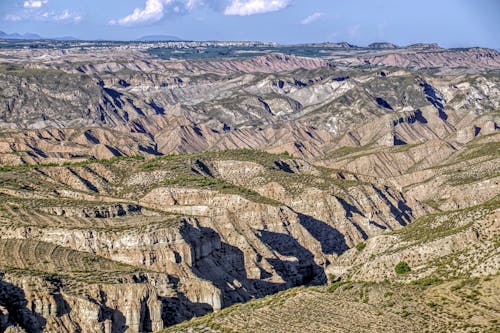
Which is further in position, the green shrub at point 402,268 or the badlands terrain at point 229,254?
the green shrub at point 402,268

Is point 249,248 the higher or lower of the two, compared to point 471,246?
lower

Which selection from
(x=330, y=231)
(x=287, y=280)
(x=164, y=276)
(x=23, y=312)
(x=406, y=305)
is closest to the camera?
(x=406, y=305)

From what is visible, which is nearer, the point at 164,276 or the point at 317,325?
the point at 317,325

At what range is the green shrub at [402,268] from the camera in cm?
9025

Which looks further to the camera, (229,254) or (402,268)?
(229,254)

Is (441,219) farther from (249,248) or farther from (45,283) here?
(45,283)

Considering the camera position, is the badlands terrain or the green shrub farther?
the green shrub

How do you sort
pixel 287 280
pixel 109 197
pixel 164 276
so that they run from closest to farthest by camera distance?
pixel 164 276 < pixel 287 280 < pixel 109 197

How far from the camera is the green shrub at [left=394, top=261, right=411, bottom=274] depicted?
90.2 m

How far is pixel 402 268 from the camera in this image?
91.4 metres

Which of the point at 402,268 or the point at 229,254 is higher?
the point at 402,268

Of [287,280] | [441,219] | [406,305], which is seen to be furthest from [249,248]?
[406,305]

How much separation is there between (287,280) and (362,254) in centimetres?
1418

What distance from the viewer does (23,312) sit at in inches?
3243
